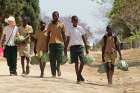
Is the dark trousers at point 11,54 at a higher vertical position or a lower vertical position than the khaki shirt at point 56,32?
lower

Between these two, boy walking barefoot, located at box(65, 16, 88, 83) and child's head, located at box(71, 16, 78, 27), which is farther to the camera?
boy walking barefoot, located at box(65, 16, 88, 83)

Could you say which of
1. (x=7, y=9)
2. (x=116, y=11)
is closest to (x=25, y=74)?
(x=116, y=11)

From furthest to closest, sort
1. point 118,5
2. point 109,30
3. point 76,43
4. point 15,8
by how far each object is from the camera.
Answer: point 15,8
point 118,5
point 109,30
point 76,43

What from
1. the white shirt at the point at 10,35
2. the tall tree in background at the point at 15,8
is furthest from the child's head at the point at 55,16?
the tall tree in background at the point at 15,8

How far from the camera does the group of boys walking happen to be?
17391 mm

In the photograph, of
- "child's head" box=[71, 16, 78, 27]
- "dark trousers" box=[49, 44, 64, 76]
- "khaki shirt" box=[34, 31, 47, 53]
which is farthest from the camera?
"khaki shirt" box=[34, 31, 47, 53]

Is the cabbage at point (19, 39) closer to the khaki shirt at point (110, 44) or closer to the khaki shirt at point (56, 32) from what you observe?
the khaki shirt at point (56, 32)

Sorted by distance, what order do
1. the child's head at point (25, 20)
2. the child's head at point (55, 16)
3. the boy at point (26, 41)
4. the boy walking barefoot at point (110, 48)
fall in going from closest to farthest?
the child's head at point (55, 16) → the boy walking barefoot at point (110, 48) → the child's head at point (25, 20) → the boy at point (26, 41)

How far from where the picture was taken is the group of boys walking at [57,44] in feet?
57.1

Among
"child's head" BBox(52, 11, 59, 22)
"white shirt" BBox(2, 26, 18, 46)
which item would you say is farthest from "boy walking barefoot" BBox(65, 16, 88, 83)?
"white shirt" BBox(2, 26, 18, 46)

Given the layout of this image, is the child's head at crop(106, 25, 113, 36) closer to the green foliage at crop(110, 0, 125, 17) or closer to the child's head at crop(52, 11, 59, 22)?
the child's head at crop(52, 11, 59, 22)

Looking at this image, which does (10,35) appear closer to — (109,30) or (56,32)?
(56,32)

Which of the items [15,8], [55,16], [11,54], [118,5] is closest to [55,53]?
[55,16]

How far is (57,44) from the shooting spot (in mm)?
17703
